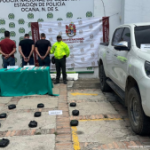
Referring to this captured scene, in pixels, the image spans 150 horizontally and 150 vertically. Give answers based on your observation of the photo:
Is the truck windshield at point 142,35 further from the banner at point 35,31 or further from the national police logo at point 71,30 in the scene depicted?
the banner at point 35,31

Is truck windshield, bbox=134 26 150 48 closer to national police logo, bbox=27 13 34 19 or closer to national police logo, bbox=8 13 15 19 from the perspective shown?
national police logo, bbox=27 13 34 19

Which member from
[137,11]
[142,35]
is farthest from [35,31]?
[142,35]

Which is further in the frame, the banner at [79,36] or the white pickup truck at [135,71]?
the banner at [79,36]

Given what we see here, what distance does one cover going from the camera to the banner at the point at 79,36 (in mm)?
8766

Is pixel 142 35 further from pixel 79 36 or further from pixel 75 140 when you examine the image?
pixel 79 36

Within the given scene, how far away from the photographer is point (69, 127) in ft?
14.1

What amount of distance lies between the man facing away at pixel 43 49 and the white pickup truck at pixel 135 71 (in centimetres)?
341

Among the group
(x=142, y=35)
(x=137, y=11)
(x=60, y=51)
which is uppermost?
(x=137, y=11)

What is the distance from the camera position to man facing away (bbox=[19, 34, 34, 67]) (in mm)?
8212

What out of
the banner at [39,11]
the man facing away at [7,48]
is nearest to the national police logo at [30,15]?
the banner at [39,11]

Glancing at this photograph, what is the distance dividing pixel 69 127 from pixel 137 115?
1.36m

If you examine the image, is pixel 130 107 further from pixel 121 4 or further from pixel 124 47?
pixel 121 4

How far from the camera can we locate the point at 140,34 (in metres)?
4.45

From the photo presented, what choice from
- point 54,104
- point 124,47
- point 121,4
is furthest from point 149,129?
point 121,4
